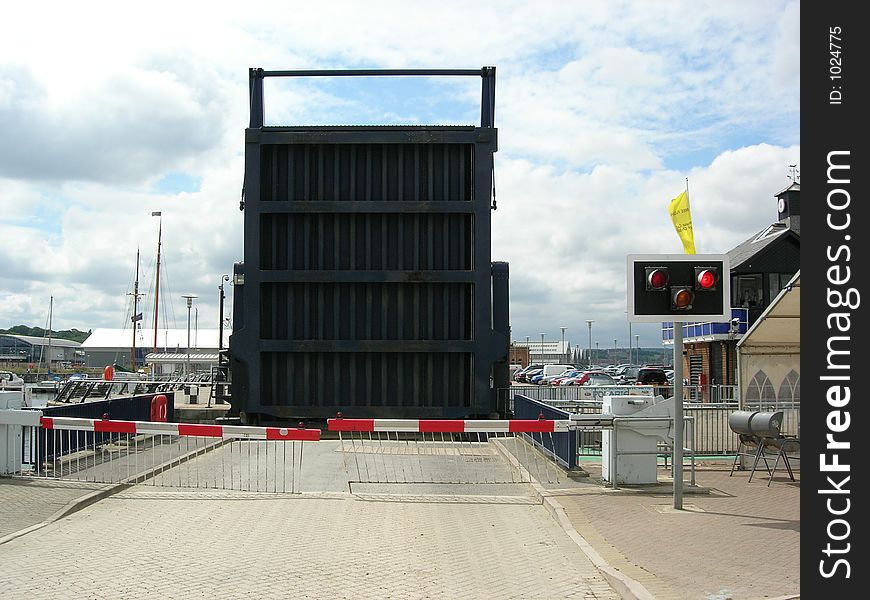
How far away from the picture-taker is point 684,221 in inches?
434

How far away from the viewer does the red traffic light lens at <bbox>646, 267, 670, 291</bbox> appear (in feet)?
32.8

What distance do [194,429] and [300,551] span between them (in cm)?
438

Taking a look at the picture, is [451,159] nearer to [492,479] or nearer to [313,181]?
[313,181]

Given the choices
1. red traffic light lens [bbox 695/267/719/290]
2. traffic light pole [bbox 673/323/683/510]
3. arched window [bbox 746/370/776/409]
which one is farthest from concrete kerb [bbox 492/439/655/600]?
arched window [bbox 746/370/776/409]

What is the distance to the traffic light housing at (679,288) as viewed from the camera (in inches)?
396

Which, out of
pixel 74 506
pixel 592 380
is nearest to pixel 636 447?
pixel 74 506

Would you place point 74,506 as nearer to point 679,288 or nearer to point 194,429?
point 194,429

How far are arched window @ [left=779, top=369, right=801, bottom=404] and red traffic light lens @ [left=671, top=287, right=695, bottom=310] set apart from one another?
5.14m

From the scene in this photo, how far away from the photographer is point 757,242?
42.0 meters

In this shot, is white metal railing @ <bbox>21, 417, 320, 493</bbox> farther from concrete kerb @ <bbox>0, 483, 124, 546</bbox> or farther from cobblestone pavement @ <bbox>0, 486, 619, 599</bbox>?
cobblestone pavement @ <bbox>0, 486, 619, 599</bbox>

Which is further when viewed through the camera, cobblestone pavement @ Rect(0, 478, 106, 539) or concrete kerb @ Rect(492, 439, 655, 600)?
cobblestone pavement @ Rect(0, 478, 106, 539)

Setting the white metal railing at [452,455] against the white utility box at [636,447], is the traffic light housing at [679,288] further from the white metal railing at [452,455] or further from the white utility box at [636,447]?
the white metal railing at [452,455]
